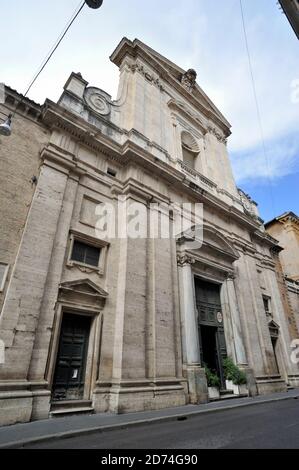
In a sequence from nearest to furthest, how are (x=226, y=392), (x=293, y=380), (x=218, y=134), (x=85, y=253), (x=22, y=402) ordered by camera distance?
(x=22, y=402)
(x=85, y=253)
(x=226, y=392)
(x=293, y=380)
(x=218, y=134)

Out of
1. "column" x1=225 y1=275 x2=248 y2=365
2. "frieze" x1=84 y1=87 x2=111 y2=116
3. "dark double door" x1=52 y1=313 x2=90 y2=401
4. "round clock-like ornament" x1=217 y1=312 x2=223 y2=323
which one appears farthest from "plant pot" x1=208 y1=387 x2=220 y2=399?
"frieze" x1=84 y1=87 x2=111 y2=116

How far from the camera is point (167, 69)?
17016 millimetres

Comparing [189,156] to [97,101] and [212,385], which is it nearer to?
[97,101]

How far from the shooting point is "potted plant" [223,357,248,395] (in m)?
10.6

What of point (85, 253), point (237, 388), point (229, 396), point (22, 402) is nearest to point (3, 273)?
point (85, 253)

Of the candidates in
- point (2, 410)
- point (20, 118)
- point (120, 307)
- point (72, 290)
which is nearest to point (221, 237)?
point (120, 307)

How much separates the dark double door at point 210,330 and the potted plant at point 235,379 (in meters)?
0.22

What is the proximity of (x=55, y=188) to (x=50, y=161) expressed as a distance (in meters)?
1.02

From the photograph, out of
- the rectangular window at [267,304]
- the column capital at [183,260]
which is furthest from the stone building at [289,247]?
the column capital at [183,260]

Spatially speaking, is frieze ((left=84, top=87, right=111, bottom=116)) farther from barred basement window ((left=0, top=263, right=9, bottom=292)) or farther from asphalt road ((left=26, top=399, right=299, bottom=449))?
asphalt road ((left=26, top=399, right=299, bottom=449))

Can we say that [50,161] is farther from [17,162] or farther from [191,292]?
[191,292]

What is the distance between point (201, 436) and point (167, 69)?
18.9m

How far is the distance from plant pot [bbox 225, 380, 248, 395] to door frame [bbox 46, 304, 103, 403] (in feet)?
20.3

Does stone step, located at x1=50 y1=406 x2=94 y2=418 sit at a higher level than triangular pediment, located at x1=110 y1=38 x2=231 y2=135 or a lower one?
lower
